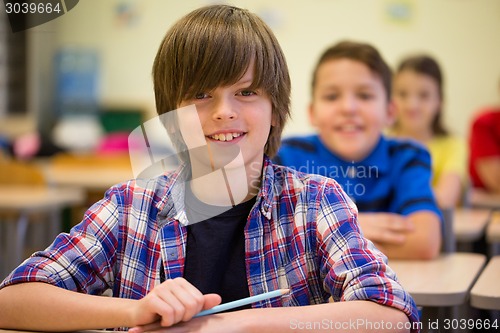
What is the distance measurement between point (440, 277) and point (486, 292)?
18 cm

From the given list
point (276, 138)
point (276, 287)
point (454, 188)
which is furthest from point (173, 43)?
point (454, 188)

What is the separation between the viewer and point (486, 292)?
130 centimetres

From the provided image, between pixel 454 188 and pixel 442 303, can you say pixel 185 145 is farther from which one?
pixel 454 188

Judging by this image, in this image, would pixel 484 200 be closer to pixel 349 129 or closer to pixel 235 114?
pixel 349 129

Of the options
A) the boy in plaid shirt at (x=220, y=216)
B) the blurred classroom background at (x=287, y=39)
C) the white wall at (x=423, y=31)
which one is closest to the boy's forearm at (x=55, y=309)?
the boy in plaid shirt at (x=220, y=216)

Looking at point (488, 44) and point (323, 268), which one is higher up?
point (488, 44)

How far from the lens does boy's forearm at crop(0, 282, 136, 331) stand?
95cm

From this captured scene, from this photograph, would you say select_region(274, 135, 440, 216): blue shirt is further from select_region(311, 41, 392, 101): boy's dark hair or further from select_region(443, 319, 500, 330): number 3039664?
select_region(443, 319, 500, 330): number 3039664

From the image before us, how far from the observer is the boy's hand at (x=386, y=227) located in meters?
1.66

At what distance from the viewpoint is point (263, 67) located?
1.09 m

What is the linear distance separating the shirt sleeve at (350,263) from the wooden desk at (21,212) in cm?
190

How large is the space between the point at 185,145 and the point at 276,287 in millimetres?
268

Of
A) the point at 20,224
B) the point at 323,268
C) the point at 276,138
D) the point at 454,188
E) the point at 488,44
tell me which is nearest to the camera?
the point at 323,268

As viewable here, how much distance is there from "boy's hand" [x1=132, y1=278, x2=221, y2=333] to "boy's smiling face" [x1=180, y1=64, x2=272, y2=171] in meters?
0.27
